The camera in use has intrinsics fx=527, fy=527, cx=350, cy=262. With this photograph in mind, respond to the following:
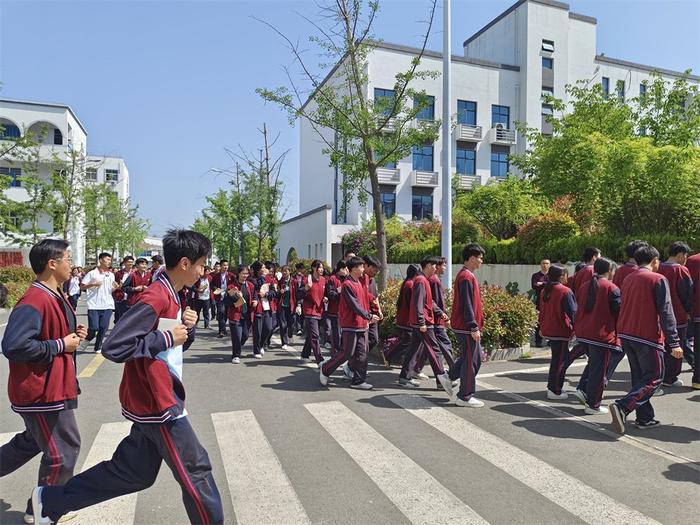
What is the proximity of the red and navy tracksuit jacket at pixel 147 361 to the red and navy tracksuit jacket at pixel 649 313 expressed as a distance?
4830 mm

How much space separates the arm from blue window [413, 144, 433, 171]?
33.1 m

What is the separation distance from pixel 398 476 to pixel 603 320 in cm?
331

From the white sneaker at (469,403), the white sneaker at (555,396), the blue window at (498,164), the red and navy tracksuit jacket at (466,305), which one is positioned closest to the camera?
the red and navy tracksuit jacket at (466,305)

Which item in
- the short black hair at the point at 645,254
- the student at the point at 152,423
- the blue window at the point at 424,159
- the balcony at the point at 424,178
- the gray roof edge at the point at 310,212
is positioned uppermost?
the blue window at the point at 424,159

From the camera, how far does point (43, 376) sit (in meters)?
3.55

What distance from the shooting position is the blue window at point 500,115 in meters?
37.2

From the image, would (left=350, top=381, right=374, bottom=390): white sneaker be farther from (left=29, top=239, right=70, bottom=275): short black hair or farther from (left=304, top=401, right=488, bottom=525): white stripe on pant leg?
(left=29, top=239, right=70, bottom=275): short black hair

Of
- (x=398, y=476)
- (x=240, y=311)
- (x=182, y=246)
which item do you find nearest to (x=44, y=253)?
(x=182, y=246)

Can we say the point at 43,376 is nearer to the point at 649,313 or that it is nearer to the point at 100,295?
the point at 649,313

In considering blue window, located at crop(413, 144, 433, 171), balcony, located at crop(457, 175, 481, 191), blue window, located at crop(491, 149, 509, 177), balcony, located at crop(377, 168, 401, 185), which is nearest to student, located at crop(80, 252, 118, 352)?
balcony, located at crop(377, 168, 401, 185)

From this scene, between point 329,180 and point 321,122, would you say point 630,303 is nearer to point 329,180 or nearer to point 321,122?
point 321,122

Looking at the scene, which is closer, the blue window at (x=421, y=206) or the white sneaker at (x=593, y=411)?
the white sneaker at (x=593, y=411)

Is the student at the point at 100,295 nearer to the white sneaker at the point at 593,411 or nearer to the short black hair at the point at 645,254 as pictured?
the white sneaker at the point at 593,411

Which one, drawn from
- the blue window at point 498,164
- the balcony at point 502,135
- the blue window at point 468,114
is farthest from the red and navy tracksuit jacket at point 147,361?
the blue window at point 498,164
